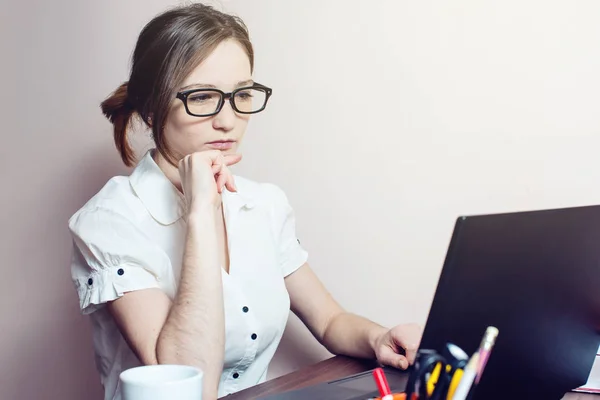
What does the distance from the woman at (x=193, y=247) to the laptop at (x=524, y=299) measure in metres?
0.29

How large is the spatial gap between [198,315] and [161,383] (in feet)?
1.40

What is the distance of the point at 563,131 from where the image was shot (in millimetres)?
1382

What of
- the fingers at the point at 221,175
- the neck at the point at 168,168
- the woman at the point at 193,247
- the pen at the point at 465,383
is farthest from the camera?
the neck at the point at 168,168

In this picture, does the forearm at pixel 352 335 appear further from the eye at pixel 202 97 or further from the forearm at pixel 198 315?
the eye at pixel 202 97

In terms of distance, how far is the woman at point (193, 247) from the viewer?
1.15 m

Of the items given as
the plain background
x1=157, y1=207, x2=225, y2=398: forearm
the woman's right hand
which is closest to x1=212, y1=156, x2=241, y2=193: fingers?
the woman's right hand

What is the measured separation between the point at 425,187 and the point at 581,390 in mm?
590

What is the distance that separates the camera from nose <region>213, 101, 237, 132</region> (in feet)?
4.26

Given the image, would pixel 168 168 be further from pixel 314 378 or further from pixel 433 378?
pixel 433 378

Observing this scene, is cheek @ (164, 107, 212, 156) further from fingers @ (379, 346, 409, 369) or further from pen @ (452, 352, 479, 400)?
pen @ (452, 352, 479, 400)


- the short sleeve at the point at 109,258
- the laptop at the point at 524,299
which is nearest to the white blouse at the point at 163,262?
the short sleeve at the point at 109,258

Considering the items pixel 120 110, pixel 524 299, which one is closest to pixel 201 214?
pixel 120 110

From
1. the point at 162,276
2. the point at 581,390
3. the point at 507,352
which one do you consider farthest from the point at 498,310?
the point at 162,276

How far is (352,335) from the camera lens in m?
1.37
